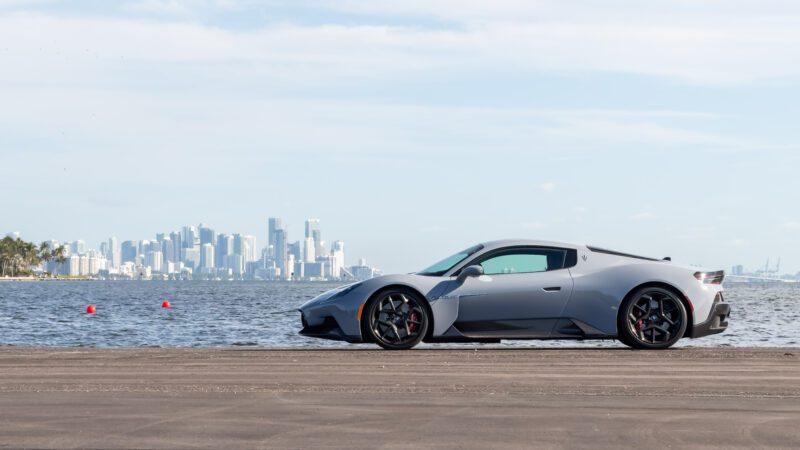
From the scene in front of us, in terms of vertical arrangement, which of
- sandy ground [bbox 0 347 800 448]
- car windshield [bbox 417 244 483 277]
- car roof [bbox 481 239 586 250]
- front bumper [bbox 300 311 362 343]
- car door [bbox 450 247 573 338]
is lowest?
sandy ground [bbox 0 347 800 448]

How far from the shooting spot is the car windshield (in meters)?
14.8

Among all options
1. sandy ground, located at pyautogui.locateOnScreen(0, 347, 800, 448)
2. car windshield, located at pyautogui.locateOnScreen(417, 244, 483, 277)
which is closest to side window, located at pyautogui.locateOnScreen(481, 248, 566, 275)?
car windshield, located at pyautogui.locateOnScreen(417, 244, 483, 277)

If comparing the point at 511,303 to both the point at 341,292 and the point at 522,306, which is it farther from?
the point at 341,292

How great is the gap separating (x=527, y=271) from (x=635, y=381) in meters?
4.47

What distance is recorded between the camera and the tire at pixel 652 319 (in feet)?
47.5

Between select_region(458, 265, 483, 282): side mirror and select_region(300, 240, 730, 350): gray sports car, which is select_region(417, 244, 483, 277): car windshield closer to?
select_region(300, 240, 730, 350): gray sports car

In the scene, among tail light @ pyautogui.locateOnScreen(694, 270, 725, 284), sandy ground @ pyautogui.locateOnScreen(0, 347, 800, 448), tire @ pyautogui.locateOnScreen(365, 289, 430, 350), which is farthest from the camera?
tail light @ pyautogui.locateOnScreen(694, 270, 725, 284)

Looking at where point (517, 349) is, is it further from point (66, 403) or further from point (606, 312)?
point (66, 403)

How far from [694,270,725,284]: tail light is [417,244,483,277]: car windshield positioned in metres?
2.71

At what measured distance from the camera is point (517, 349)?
14695 millimetres

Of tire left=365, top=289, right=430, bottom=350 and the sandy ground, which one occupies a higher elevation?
tire left=365, top=289, right=430, bottom=350

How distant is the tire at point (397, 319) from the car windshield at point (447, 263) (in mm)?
524

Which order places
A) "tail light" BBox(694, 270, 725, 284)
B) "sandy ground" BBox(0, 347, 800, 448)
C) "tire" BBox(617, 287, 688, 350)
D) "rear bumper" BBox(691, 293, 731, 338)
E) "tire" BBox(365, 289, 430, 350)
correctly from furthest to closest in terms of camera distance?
"tail light" BBox(694, 270, 725, 284) < "rear bumper" BBox(691, 293, 731, 338) < "tire" BBox(617, 287, 688, 350) < "tire" BBox(365, 289, 430, 350) < "sandy ground" BBox(0, 347, 800, 448)

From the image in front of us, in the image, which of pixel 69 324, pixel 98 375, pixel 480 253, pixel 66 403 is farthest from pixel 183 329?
pixel 66 403
